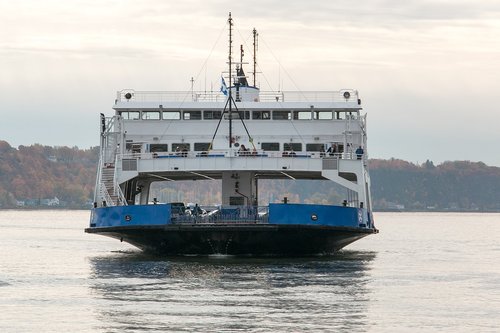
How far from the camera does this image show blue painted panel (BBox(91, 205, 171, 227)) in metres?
41.1

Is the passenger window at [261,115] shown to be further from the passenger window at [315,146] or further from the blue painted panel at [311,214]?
the blue painted panel at [311,214]

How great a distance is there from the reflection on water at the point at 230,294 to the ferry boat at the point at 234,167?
91 cm

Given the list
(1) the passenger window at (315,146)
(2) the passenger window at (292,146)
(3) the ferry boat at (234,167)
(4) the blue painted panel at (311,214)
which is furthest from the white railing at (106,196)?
(1) the passenger window at (315,146)

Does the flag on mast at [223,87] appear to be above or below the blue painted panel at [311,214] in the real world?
above

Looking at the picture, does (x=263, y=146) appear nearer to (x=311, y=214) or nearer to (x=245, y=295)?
(x=311, y=214)

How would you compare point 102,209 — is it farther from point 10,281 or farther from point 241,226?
point 10,281

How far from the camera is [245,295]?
1168 inches

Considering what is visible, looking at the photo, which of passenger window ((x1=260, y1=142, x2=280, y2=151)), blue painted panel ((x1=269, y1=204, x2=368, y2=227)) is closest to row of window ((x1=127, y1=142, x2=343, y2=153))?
passenger window ((x1=260, y1=142, x2=280, y2=151))

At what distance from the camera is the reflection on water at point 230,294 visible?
24.5 m

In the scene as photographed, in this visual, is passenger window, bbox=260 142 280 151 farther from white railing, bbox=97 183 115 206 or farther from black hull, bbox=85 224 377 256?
white railing, bbox=97 183 115 206

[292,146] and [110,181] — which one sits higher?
[292,146]

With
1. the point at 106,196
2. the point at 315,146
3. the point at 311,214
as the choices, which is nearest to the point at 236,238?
the point at 311,214

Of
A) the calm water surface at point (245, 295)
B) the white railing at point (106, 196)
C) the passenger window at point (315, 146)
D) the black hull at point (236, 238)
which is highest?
the passenger window at point (315, 146)

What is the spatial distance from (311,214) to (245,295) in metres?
11.4
